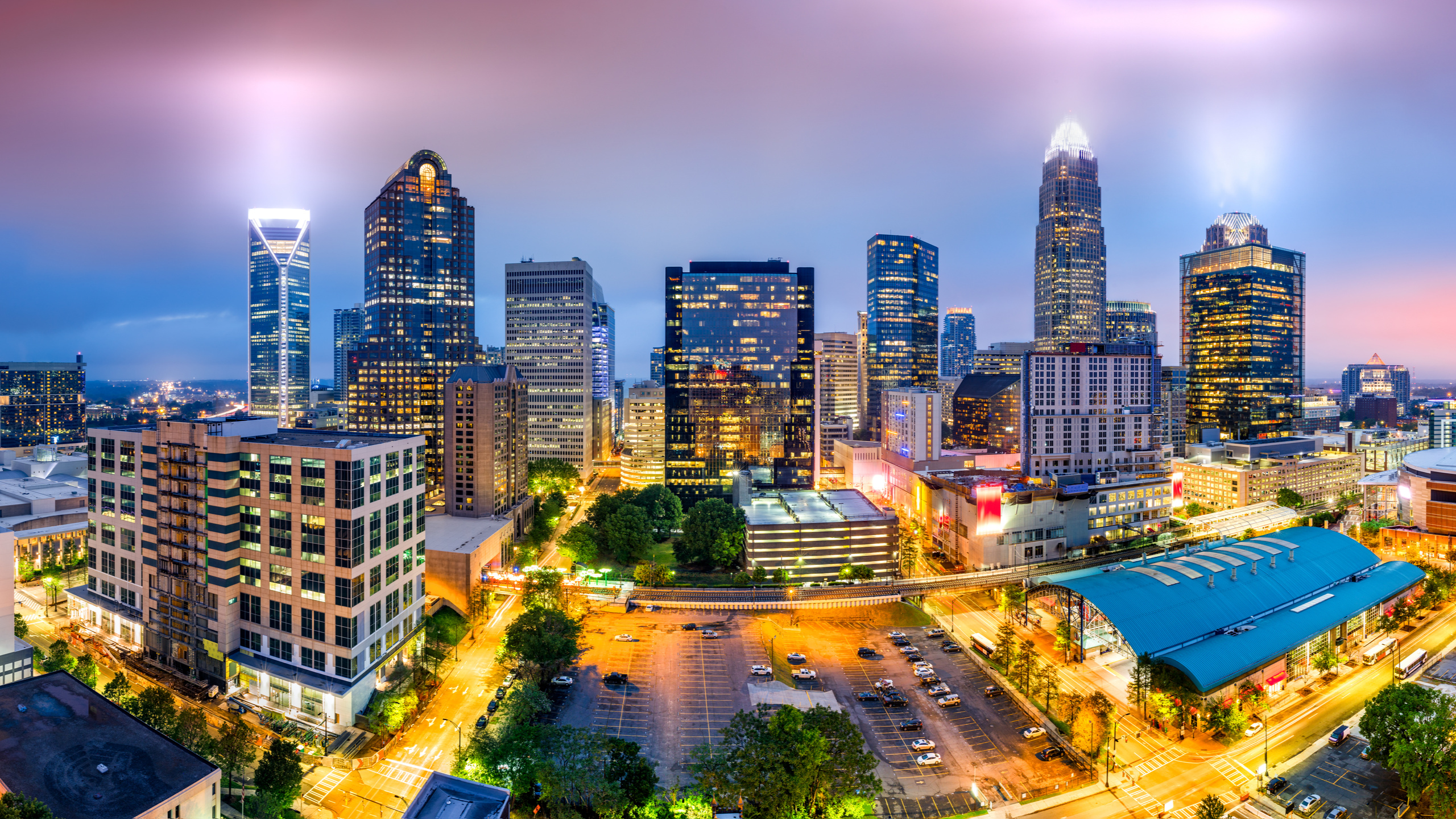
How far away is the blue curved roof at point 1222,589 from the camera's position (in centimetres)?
6525

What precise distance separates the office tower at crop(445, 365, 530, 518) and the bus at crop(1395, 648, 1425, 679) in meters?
124

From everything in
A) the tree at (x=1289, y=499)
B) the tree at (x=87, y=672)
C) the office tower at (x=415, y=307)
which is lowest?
the tree at (x=87, y=672)

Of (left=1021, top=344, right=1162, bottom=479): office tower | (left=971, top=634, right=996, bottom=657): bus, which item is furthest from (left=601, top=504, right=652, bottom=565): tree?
(left=1021, top=344, right=1162, bottom=479): office tower

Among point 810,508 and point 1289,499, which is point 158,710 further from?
point 1289,499

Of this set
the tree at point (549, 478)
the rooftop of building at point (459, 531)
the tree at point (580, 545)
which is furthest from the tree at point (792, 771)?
the tree at point (549, 478)

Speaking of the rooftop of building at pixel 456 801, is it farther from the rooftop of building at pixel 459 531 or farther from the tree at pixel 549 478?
the tree at pixel 549 478

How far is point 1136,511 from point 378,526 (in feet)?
417

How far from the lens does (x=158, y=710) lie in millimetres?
52656

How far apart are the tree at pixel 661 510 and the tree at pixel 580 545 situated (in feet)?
56.5

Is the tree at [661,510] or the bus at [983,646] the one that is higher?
the tree at [661,510]

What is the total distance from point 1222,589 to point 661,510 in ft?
294

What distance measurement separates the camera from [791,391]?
15225cm

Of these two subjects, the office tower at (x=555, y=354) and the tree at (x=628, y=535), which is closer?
the tree at (x=628, y=535)

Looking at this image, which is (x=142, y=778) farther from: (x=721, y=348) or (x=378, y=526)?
(x=721, y=348)
